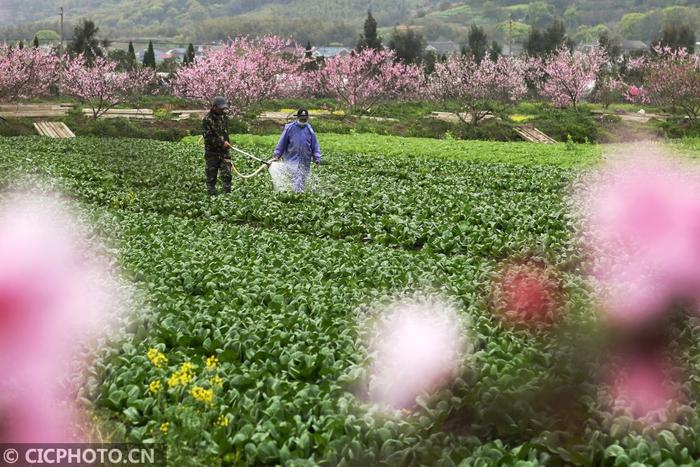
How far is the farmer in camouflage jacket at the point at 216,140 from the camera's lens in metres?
18.6

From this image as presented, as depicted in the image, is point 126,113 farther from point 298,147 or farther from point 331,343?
point 331,343

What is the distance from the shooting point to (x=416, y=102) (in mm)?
74688

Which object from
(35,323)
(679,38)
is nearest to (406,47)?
(679,38)

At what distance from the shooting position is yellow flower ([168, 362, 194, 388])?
6.27 m

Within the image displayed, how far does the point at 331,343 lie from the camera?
8.08 meters

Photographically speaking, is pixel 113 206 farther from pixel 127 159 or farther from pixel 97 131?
pixel 97 131

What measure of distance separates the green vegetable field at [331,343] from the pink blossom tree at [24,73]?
36086 mm

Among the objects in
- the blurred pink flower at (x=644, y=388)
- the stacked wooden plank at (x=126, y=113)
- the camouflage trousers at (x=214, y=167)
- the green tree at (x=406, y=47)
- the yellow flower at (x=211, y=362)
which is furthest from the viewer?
the green tree at (x=406, y=47)

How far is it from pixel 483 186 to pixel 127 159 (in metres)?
13.2

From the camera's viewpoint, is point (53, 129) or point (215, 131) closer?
point (215, 131)

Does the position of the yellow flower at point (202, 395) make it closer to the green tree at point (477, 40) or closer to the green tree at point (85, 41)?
the green tree at point (85, 41)

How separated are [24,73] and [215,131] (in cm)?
4156

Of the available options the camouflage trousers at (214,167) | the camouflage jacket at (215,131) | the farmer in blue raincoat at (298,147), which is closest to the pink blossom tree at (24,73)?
the camouflage trousers at (214,167)

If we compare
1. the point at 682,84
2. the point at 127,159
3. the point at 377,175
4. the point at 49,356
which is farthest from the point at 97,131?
the point at 49,356
